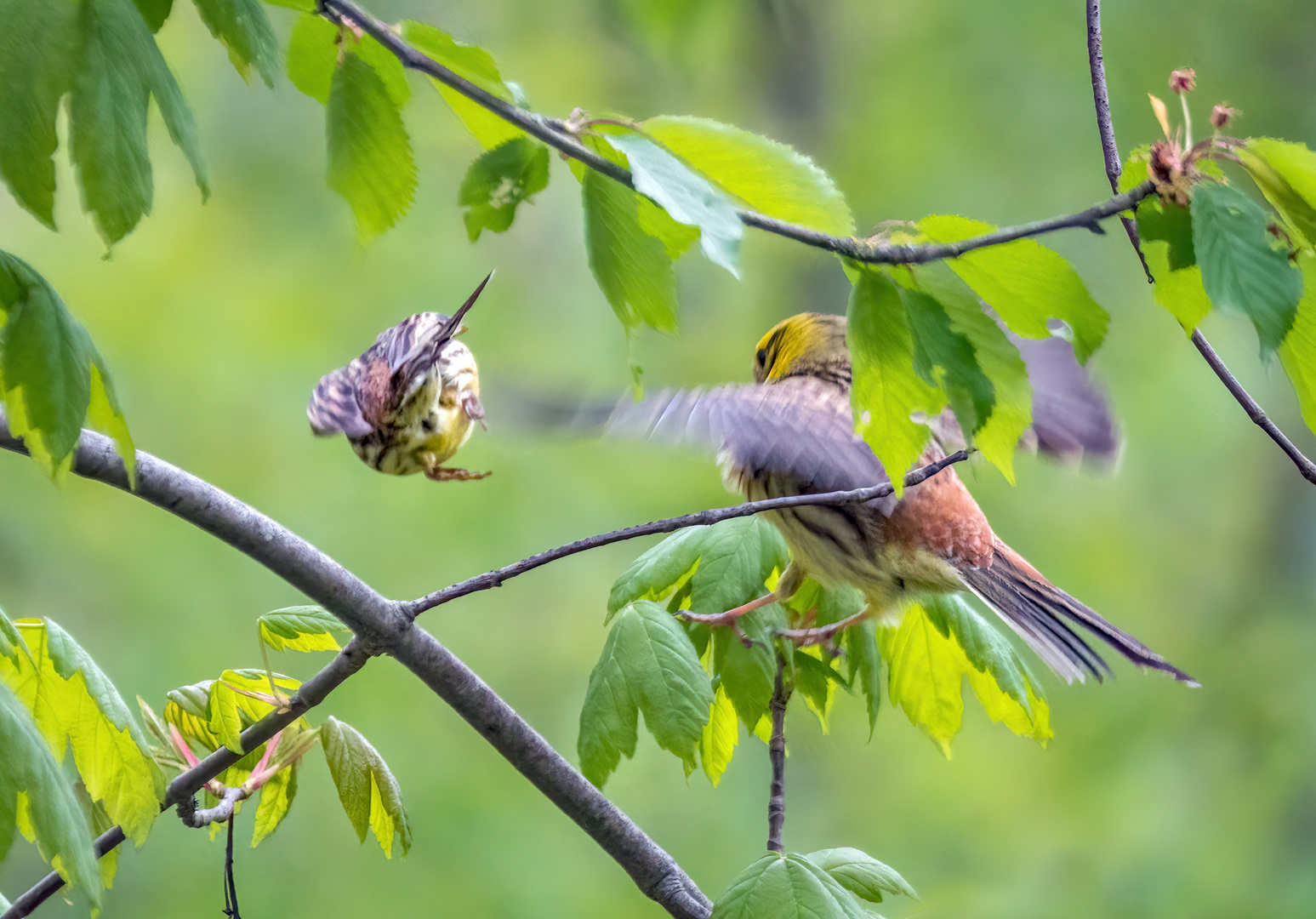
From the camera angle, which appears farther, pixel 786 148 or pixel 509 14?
pixel 509 14

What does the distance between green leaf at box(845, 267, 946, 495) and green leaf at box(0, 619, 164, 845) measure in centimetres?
76

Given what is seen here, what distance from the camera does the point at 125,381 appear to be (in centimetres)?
383

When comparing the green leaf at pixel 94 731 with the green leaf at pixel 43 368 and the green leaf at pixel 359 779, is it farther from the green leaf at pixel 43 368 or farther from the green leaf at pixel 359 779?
the green leaf at pixel 43 368

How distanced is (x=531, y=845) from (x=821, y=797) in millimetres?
1339

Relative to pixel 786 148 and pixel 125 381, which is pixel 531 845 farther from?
pixel 786 148

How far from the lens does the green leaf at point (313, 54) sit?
→ 35.1 inches

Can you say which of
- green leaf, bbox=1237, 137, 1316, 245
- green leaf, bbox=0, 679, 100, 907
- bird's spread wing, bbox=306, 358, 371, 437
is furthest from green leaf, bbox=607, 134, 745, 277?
bird's spread wing, bbox=306, 358, 371, 437

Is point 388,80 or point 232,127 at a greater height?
point 232,127

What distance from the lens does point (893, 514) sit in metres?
1.81

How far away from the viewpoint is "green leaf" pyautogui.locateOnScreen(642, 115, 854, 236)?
0.73 m

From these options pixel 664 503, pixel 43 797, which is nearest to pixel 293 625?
pixel 43 797

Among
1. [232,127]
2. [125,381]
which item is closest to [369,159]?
[125,381]

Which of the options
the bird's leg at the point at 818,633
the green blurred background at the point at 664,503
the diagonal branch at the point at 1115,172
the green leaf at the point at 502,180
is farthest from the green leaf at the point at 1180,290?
the green blurred background at the point at 664,503

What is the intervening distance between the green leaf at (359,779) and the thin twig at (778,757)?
1.38 ft
